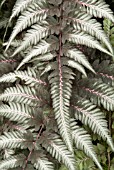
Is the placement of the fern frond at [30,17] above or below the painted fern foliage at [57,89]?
above

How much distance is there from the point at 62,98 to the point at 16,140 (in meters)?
0.35

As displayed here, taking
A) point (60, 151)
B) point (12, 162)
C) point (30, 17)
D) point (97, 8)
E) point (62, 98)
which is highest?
point (97, 8)

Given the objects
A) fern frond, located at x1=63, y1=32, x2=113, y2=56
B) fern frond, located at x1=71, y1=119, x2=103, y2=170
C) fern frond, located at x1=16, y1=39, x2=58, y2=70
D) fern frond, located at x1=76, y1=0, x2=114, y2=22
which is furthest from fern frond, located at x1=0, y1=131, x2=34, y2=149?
fern frond, located at x1=76, y1=0, x2=114, y2=22

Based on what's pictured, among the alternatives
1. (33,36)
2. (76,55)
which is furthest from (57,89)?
(33,36)

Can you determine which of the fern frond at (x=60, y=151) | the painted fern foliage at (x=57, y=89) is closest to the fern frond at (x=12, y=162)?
the painted fern foliage at (x=57, y=89)

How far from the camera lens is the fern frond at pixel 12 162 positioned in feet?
5.55

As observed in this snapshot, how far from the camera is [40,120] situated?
1750mm

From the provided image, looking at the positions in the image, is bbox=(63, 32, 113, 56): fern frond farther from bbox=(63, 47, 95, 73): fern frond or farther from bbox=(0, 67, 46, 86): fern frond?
bbox=(0, 67, 46, 86): fern frond

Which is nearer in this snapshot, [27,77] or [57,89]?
[57,89]

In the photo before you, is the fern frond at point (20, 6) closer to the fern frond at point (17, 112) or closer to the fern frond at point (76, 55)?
the fern frond at point (76, 55)

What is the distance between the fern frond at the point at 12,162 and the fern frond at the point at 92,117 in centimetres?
37

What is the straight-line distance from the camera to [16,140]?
69.1 inches

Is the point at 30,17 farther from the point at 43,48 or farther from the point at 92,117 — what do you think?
the point at 92,117

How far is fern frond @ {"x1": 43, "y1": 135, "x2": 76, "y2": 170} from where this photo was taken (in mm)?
1654
